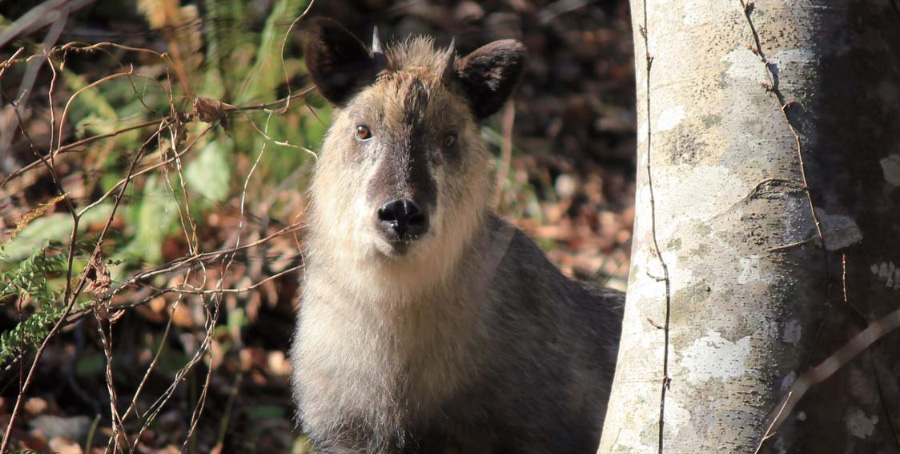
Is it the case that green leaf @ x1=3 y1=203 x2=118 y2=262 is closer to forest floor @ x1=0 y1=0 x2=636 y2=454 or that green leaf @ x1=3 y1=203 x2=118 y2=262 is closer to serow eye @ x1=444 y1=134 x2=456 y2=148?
forest floor @ x1=0 y1=0 x2=636 y2=454

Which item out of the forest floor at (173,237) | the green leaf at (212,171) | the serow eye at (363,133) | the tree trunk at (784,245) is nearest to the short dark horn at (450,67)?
the forest floor at (173,237)

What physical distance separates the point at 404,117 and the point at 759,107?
2.16 meters

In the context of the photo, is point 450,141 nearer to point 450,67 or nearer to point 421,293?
point 450,67

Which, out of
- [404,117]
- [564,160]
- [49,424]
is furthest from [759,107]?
[564,160]

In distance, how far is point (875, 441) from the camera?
2924mm

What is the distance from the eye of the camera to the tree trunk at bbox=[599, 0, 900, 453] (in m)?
2.91

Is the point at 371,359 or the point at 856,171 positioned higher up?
the point at 856,171

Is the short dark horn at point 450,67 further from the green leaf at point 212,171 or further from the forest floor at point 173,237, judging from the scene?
the green leaf at point 212,171

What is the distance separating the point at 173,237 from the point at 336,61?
2.83 m

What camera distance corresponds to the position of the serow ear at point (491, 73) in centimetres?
507

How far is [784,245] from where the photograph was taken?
2.94 m

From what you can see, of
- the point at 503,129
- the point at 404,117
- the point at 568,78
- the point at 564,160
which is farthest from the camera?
the point at 568,78

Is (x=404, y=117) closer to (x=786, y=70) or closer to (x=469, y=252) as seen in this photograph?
(x=469, y=252)

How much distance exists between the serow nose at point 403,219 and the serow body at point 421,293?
→ 0.13 feet
